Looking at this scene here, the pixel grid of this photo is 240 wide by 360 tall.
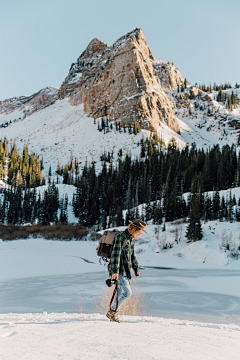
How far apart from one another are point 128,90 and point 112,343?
13715 centimetres

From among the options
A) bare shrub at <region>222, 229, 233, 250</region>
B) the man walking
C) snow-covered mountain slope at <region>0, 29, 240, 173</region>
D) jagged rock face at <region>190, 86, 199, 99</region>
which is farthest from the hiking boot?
jagged rock face at <region>190, 86, 199, 99</region>

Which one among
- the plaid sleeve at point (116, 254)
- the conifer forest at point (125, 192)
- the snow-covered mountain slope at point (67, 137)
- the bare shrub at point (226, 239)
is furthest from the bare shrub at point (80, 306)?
the snow-covered mountain slope at point (67, 137)

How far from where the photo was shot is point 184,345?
3010 millimetres

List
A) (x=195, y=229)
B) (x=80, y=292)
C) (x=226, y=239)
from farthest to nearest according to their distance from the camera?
(x=195, y=229)
(x=226, y=239)
(x=80, y=292)

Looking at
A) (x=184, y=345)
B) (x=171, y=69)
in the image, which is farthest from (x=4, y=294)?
(x=171, y=69)

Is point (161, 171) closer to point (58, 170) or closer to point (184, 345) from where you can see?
point (58, 170)

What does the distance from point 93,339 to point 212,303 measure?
26.6 ft

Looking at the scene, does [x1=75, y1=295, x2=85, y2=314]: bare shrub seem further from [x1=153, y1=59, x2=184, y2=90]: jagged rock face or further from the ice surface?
[x1=153, y1=59, x2=184, y2=90]: jagged rock face

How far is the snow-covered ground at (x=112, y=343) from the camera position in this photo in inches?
101

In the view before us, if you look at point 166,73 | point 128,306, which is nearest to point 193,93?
point 166,73

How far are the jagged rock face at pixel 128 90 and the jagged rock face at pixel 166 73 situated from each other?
2864 cm

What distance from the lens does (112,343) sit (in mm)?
2934

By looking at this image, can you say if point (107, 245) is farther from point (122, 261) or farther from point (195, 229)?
point (195, 229)

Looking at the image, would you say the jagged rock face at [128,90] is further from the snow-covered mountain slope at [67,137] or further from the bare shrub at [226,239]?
the bare shrub at [226,239]
